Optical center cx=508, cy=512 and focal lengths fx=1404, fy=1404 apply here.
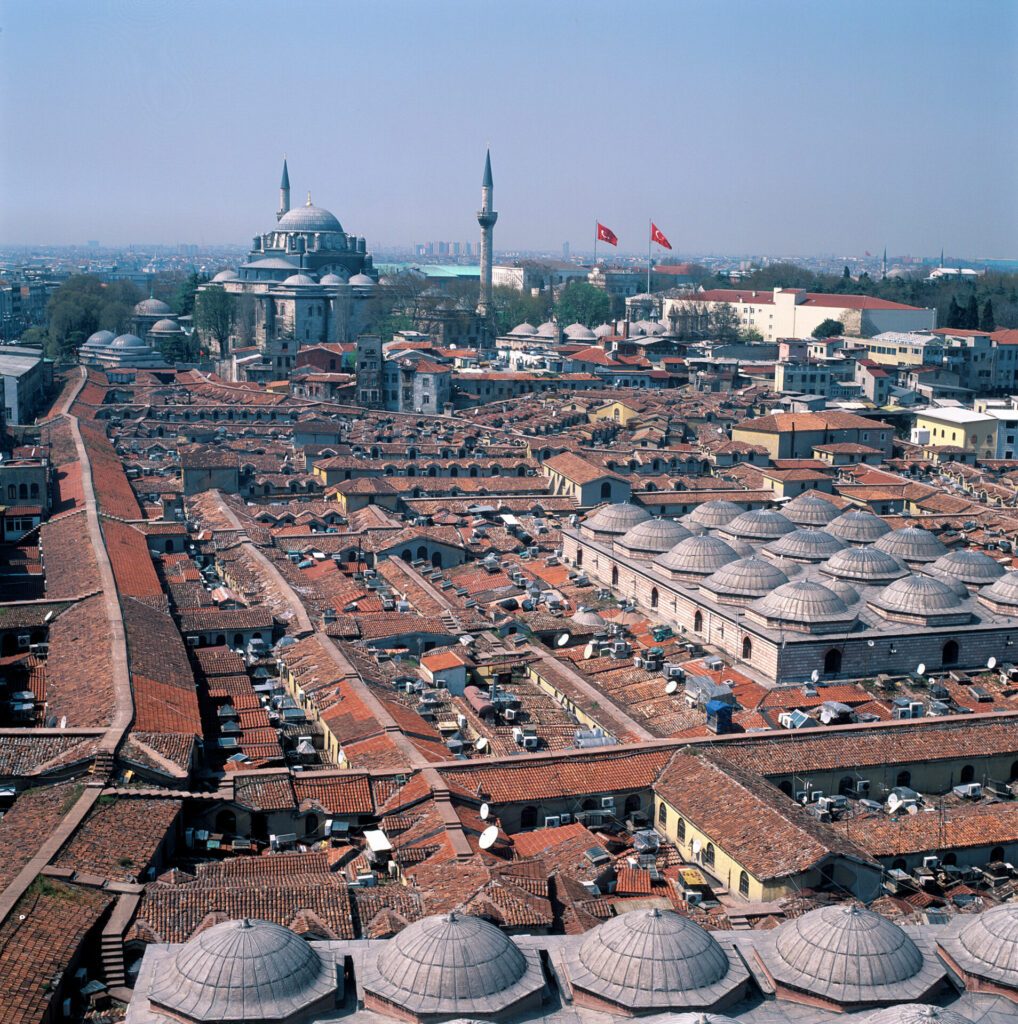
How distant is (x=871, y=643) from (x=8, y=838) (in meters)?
14.8

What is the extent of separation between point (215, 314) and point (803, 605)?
56833 mm

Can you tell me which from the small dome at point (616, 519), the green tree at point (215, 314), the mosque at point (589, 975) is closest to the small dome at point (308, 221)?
the green tree at point (215, 314)

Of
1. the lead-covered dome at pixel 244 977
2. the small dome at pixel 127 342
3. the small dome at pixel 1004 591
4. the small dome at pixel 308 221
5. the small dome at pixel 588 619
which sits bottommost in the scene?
the small dome at pixel 588 619

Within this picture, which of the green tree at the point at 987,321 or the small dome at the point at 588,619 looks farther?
the green tree at the point at 987,321

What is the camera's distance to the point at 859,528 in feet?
102

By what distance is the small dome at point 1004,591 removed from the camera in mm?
25739

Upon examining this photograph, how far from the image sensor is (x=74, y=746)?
59.1 ft

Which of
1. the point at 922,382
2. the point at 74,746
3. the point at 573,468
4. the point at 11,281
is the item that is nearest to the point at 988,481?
the point at 573,468

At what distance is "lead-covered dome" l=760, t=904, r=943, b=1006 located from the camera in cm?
1244

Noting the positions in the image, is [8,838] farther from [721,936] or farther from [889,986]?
[889,986]

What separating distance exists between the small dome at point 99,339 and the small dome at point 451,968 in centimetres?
6289

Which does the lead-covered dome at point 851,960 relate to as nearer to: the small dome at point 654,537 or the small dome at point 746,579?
the small dome at point 746,579

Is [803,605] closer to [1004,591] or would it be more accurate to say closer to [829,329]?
[1004,591]

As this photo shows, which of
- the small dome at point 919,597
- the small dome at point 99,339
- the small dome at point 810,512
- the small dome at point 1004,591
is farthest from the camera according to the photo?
the small dome at point 99,339
